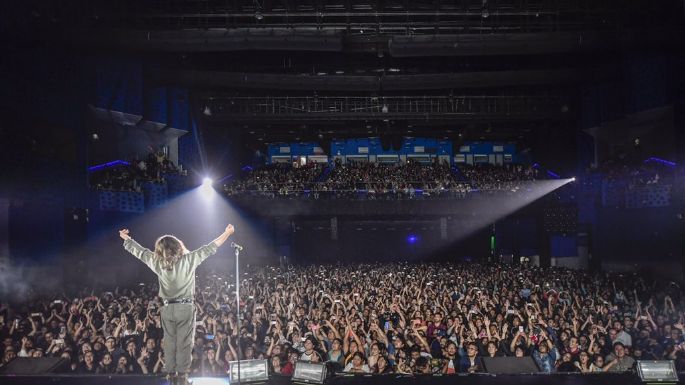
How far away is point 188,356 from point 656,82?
810 inches

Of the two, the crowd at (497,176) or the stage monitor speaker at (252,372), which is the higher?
the crowd at (497,176)

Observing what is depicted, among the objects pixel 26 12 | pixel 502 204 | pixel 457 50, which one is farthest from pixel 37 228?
pixel 502 204

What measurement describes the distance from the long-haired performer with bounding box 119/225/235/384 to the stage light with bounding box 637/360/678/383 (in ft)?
12.6

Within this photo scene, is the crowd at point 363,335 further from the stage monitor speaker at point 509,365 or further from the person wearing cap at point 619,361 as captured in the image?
the stage monitor speaker at point 509,365

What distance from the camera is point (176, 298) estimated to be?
477 cm

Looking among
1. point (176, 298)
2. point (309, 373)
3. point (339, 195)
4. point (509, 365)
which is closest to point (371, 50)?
point (339, 195)

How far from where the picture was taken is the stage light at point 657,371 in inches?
179

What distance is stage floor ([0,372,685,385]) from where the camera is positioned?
468 cm

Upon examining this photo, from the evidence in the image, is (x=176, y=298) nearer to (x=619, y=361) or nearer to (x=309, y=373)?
(x=309, y=373)

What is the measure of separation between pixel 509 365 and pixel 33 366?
5165 millimetres

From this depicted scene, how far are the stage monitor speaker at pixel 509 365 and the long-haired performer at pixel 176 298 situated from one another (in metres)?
3.12

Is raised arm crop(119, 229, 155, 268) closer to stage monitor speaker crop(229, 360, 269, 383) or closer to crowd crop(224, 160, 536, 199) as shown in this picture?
stage monitor speaker crop(229, 360, 269, 383)

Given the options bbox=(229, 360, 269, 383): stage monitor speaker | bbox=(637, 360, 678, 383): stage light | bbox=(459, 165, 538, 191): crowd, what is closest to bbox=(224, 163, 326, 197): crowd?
bbox=(459, 165, 538, 191): crowd

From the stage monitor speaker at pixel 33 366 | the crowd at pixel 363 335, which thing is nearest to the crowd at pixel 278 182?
the crowd at pixel 363 335
